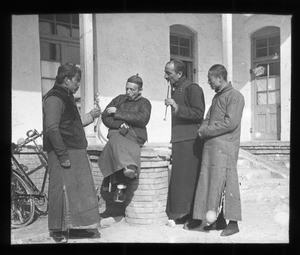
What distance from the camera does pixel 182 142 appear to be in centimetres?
444

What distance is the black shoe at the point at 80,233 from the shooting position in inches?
162

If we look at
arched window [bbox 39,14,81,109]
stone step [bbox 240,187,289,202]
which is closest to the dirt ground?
stone step [bbox 240,187,289,202]

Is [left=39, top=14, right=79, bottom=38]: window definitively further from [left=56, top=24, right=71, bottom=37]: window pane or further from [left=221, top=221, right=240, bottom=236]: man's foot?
[left=221, top=221, right=240, bottom=236]: man's foot

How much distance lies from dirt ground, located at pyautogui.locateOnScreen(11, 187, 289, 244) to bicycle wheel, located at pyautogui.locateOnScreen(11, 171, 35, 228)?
0.17 metres

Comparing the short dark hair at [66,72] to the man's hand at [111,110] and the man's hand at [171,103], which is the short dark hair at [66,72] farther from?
the man's hand at [171,103]

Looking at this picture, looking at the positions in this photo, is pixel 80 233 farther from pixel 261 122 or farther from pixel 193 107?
pixel 261 122

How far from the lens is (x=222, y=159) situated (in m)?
4.10

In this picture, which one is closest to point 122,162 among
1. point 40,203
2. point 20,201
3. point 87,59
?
point 40,203

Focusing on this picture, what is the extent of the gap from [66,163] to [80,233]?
3.03 feet

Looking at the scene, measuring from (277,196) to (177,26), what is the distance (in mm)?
4815

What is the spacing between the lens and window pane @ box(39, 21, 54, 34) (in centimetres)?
651

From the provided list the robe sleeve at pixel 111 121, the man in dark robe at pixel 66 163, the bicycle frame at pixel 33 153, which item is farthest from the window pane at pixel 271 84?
the man in dark robe at pixel 66 163
